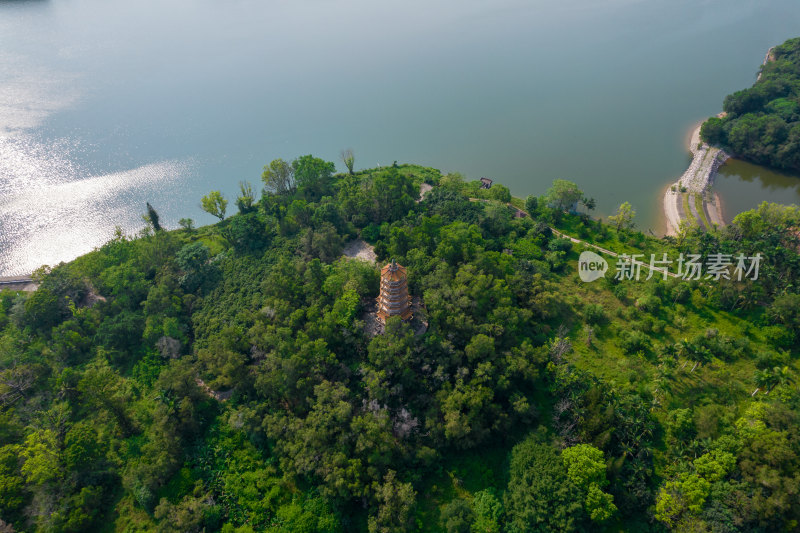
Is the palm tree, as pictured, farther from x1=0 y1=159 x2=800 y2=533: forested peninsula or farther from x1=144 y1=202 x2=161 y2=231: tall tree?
x1=144 y1=202 x2=161 y2=231: tall tree

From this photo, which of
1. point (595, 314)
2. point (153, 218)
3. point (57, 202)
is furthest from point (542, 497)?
point (57, 202)

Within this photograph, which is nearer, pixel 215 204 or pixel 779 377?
pixel 779 377

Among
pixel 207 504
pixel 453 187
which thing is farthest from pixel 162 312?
pixel 453 187

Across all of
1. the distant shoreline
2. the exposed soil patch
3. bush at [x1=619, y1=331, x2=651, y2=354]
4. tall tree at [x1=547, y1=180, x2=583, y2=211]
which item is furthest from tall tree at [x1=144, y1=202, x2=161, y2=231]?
bush at [x1=619, y1=331, x2=651, y2=354]

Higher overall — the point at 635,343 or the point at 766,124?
the point at 766,124

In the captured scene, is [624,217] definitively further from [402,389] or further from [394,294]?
[402,389]
